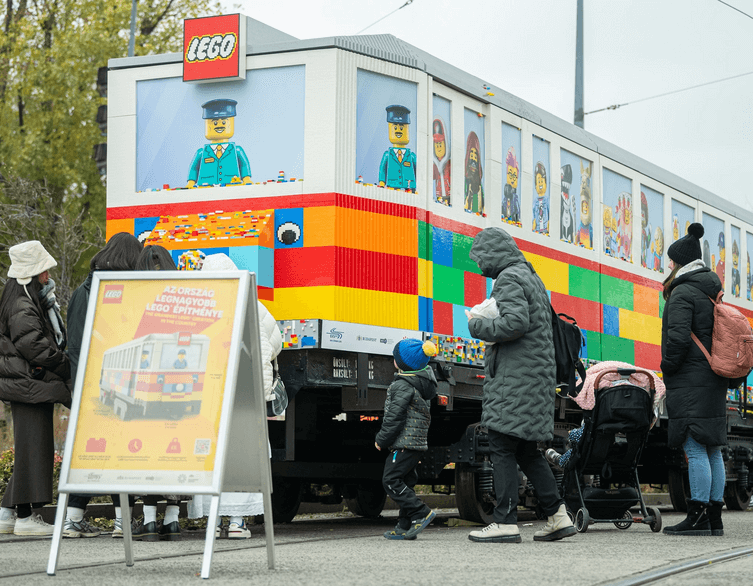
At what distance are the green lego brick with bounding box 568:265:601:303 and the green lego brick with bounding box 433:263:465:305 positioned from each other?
73.5 inches

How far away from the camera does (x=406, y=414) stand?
25.5 ft

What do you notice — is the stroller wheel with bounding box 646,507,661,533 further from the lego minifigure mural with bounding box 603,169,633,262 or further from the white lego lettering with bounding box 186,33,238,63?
the white lego lettering with bounding box 186,33,238,63

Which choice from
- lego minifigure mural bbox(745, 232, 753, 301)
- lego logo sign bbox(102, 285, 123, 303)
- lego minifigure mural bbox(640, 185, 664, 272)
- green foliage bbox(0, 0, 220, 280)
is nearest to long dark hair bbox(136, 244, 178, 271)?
lego logo sign bbox(102, 285, 123, 303)

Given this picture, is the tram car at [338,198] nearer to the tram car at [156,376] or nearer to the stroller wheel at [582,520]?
the stroller wheel at [582,520]

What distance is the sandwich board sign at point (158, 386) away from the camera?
5156mm

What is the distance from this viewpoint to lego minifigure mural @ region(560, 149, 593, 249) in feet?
34.5

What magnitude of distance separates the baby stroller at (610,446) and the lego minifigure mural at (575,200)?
204 cm

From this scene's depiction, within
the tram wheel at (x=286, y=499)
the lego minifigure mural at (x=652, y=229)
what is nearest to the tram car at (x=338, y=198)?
the tram wheel at (x=286, y=499)

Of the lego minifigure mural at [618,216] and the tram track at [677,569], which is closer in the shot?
the tram track at [677,569]

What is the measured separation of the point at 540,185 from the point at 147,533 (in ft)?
15.0

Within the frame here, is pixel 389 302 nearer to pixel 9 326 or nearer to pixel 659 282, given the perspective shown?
pixel 9 326

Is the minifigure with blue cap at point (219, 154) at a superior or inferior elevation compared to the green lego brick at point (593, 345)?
superior

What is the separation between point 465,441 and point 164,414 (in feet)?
13.1

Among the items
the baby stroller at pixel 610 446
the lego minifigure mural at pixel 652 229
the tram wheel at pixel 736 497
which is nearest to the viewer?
the baby stroller at pixel 610 446
